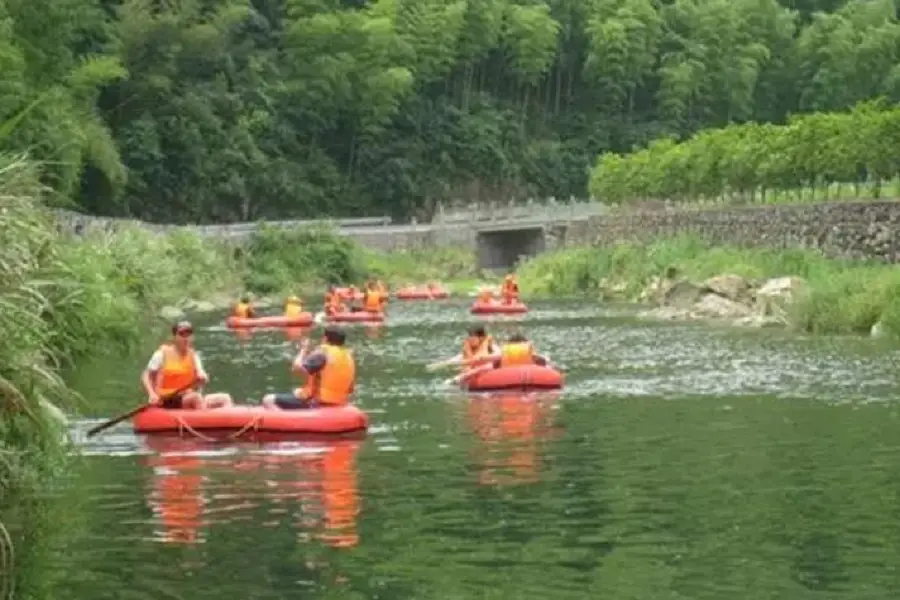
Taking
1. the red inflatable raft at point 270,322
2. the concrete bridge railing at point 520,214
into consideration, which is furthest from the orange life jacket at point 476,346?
the concrete bridge railing at point 520,214

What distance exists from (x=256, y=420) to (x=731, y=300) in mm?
23980

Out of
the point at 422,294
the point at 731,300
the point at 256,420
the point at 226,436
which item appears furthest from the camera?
the point at 422,294

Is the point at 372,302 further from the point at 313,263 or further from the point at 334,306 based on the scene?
the point at 313,263

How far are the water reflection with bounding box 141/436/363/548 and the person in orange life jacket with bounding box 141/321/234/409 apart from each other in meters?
0.62

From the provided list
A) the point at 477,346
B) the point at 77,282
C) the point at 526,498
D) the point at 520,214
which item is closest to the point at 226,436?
the point at 77,282

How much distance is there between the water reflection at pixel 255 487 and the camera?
13836 mm

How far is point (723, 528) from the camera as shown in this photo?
13375 millimetres

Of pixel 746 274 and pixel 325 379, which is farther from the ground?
pixel 746 274

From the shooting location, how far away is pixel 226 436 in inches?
762

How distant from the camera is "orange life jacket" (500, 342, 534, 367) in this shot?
25078mm

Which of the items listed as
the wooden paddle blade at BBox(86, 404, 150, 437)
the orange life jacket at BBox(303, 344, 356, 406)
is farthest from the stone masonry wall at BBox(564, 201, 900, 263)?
the wooden paddle blade at BBox(86, 404, 150, 437)

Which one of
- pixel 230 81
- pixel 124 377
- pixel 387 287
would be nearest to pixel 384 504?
pixel 124 377

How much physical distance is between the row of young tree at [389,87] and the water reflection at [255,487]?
79.7ft

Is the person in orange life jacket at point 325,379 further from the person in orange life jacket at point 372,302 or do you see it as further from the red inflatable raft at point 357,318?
the person in orange life jacket at point 372,302
